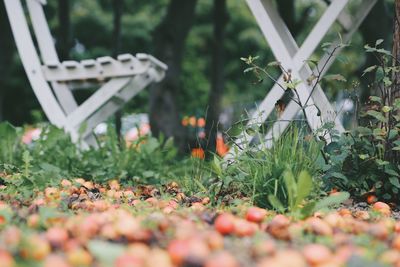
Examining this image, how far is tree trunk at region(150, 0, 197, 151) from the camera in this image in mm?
6348

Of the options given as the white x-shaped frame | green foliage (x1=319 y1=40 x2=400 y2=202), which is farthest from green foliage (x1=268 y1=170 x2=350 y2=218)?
the white x-shaped frame

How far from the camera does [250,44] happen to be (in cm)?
1633

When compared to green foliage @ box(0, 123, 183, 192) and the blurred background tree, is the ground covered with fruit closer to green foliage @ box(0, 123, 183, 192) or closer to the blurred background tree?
green foliage @ box(0, 123, 183, 192)

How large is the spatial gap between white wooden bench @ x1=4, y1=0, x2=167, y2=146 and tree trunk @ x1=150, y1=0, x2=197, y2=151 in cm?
135

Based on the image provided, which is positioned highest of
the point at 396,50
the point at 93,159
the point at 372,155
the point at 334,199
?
the point at 396,50

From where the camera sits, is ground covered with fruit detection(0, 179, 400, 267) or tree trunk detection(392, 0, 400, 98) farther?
tree trunk detection(392, 0, 400, 98)

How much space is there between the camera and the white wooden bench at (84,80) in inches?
184

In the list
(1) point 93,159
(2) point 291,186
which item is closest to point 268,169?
(2) point 291,186

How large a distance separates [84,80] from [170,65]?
1.71 meters

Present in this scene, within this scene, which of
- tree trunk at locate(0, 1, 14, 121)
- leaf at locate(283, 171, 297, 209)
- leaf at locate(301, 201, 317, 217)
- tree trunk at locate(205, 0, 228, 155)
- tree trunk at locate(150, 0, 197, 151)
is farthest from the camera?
tree trunk at locate(205, 0, 228, 155)

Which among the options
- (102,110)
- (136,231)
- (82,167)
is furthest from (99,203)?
(102,110)

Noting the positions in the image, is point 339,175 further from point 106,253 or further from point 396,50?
point 106,253

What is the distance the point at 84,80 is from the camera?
4.91 metres

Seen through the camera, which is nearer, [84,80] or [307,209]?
[307,209]
